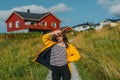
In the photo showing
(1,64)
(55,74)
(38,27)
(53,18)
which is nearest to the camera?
(55,74)

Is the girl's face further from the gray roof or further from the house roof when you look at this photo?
the gray roof

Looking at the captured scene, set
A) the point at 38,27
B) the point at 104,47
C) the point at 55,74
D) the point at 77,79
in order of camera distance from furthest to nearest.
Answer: the point at 38,27 < the point at 104,47 < the point at 77,79 < the point at 55,74

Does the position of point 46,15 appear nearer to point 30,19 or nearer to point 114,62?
point 30,19

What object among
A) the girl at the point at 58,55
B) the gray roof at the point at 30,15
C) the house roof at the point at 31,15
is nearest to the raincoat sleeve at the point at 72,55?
the girl at the point at 58,55

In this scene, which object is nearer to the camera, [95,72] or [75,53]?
[75,53]

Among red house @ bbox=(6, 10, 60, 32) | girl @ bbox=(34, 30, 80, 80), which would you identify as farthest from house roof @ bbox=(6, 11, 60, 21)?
girl @ bbox=(34, 30, 80, 80)

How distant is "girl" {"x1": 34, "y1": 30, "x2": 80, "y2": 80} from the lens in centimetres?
799

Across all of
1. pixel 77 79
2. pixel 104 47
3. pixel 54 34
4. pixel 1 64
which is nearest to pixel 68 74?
pixel 54 34

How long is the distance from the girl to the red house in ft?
212

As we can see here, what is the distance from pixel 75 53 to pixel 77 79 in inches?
115

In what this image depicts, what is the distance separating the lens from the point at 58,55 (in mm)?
7992

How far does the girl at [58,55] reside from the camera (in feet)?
26.2

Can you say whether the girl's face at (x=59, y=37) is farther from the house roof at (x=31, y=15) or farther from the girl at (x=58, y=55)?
the house roof at (x=31, y=15)

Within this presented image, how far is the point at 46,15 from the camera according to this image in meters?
77.6
